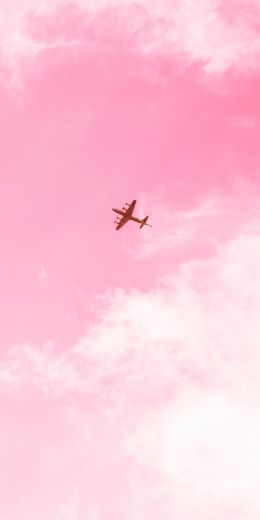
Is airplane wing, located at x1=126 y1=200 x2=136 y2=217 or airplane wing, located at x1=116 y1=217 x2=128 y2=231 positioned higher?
airplane wing, located at x1=126 y1=200 x2=136 y2=217

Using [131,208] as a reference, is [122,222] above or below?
below

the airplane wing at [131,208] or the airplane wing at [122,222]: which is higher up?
the airplane wing at [131,208]

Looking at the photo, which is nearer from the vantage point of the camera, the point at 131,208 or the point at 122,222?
the point at 131,208

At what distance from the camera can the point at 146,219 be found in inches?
3775

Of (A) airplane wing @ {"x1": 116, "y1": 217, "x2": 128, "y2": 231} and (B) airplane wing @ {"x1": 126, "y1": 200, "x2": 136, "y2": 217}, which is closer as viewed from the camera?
(A) airplane wing @ {"x1": 116, "y1": 217, "x2": 128, "y2": 231}

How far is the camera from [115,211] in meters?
95.5

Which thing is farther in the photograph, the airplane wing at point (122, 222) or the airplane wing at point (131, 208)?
the airplane wing at point (131, 208)

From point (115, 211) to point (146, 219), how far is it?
6079 mm
